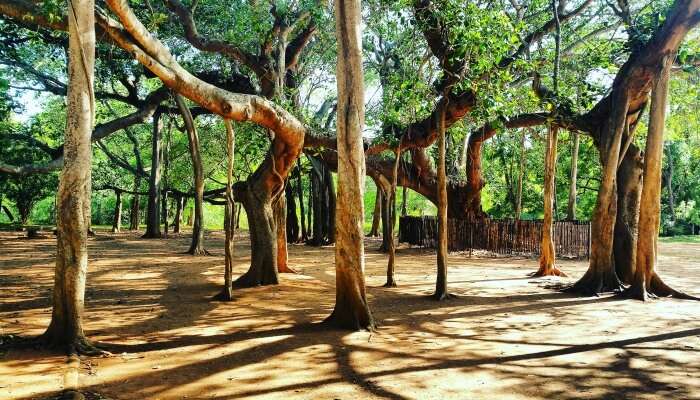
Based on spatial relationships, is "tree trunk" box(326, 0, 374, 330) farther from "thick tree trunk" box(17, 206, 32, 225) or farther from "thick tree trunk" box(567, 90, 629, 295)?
"thick tree trunk" box(17, 206, 32, 225)

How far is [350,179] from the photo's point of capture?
6.18m

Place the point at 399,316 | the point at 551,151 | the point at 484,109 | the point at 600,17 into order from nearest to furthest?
the point at 399,316
the point at 484,109
the point at 551,151
the point at 600,17

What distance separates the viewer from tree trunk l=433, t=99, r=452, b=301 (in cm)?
852

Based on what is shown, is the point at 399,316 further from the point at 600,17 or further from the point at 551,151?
the point at 600,17

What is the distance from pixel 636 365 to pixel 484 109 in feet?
15.9

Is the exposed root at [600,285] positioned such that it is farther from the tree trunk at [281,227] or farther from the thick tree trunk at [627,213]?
the tree trunk at [281,227]

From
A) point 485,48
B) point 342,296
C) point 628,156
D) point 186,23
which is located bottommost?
point 342,296

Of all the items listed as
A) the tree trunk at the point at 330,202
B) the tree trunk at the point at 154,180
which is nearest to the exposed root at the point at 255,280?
the tree trunk at the point at 330,202

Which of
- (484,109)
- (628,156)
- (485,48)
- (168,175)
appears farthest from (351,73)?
(168,175)

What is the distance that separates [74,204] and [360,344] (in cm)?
314

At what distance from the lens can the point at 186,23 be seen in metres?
11.8

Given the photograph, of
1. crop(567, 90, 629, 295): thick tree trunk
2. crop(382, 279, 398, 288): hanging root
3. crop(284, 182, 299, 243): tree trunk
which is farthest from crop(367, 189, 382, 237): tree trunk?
crop(567, 90, 629, 295): thick tree trunk

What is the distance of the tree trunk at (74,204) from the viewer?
498cm

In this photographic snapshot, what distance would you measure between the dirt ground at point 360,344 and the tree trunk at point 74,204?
0.37 meters
